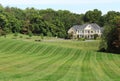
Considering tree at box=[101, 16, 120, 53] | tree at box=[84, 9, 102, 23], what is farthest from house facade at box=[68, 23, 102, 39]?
tree at box=[101, 16, 120, 53]

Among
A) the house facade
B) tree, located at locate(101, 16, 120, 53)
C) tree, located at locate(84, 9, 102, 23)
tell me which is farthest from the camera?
tree, located at locate(84, 9, 102, 23)

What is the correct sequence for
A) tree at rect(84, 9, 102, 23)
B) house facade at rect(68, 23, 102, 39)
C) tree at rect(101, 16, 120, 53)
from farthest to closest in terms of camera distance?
tree at rect(84, 9, 102, 23) < house facade at rect(68, 23, 102, 39) < tree at rect(101, 16, 120, 53)

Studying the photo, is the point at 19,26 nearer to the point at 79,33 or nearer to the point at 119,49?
the point at 79,33

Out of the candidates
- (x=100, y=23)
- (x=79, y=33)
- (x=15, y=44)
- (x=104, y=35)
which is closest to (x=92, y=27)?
(x=79, y=33)

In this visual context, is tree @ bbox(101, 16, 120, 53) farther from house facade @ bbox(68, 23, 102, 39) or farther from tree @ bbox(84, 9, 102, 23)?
tree @ bbox(84, 9, 102, 23)

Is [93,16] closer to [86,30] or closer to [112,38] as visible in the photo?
[86,30]

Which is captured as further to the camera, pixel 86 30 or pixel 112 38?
pixel 86 30

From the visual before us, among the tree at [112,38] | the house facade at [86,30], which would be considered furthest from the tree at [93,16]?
the tree at [112,38]

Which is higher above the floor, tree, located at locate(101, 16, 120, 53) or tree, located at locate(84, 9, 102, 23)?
tree, located at locate(84, 9, 102, 23)

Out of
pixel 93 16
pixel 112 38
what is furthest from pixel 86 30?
pixel 112 38

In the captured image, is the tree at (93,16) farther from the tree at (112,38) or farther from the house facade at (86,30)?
the tree at (112,38)

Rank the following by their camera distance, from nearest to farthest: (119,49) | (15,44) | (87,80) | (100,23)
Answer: (87,80), (15,44), (119,49), (100,23)
